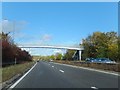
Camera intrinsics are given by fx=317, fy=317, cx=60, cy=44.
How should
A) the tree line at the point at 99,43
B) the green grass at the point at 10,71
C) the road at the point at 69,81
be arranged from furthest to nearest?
the tree line at the point at 99,43 → the green grass at the point at 10,71 → the road at the point at 69,81

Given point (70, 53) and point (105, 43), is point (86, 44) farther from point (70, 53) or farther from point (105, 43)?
point (70, 53)

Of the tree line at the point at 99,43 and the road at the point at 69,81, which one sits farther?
the tree line at the point at 99,43

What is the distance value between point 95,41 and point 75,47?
20.9 metres

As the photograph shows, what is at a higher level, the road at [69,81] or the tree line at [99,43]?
the tree line at [99,43]

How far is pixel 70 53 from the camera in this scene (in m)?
174

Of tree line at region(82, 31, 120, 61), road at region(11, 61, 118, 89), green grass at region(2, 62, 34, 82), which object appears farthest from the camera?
tree line at region(82, 31, 120, 61)

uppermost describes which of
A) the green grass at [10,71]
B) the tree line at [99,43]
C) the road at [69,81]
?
the tree line at [99,43]

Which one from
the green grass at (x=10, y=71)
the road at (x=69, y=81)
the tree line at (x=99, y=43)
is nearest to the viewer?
the road at (x=69, y=81)

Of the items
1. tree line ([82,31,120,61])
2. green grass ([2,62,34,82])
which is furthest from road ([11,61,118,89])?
tree line ([82,31,120,61])

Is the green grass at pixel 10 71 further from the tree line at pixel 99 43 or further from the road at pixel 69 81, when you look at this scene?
the tree line at pixel 99 43

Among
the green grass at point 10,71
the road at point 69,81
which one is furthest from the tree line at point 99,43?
the road at point 69,81

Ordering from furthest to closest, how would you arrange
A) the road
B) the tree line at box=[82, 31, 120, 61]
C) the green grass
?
the tree line at box=[82, 31, 120, 61] → the green grass → the road

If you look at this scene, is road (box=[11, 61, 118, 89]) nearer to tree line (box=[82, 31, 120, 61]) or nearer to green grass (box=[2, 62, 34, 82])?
green grass (box=[2, 62, 34, 82])

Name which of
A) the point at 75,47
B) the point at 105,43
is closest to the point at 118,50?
the point at 105,43
